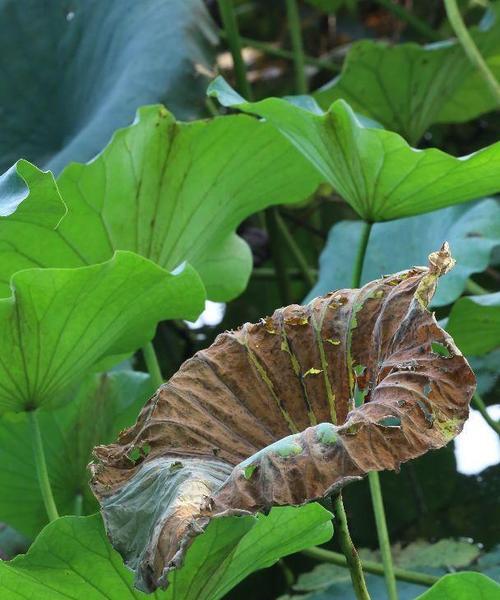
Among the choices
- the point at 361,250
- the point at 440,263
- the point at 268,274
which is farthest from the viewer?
the point at 268,274

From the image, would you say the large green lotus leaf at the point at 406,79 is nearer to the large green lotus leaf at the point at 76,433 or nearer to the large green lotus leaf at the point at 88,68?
the large green lotus leaf at the point at 88,68

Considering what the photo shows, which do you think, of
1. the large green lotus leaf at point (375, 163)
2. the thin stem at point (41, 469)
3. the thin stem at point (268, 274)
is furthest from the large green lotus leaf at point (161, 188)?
the thin stem at point (268, 274)

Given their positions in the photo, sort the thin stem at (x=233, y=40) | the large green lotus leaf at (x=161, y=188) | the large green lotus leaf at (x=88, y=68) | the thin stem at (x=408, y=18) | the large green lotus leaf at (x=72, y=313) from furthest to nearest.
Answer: the thin stem at (x=408, y=18)
the thin stem at (x=233, y=40)
the large green lotus leaf at (x=88, y=68)
the large green lotus leaf at (x=161, y=188)
the large green lotus leaf at (x=72, y=313)

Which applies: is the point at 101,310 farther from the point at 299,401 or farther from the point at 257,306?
the point at 257,306

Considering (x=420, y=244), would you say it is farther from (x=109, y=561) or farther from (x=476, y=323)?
(x=109, y=561)

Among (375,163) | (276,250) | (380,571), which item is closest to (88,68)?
(276,250)

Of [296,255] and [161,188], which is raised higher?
[161,188]
